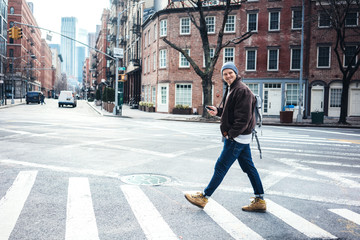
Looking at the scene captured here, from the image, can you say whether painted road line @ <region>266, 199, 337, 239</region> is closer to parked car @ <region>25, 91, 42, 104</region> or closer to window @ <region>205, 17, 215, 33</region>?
window @ <region>205, 17, 215, 33</region>

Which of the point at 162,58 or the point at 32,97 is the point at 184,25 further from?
the point at 32,97

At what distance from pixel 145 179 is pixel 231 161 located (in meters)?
A: 2.19

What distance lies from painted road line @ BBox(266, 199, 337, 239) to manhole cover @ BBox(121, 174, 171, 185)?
2017 mm

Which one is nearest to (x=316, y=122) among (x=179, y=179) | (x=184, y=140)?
(x=184, y=140)

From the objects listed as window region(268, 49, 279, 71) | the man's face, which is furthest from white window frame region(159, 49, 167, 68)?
the man's face

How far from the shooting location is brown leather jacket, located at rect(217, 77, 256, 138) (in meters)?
4.37

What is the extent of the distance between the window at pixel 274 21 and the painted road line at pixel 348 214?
2906cm

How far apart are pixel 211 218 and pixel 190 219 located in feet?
0.91

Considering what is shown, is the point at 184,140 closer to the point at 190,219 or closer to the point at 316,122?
the point at 190,219

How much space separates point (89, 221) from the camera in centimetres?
405

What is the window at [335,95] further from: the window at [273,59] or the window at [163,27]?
the window at [163,27]

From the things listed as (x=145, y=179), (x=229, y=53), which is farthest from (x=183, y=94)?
(x=145, y=179)

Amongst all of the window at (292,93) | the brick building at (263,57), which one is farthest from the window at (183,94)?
the window at (292,93)

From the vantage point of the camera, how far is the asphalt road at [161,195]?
3.85 m
